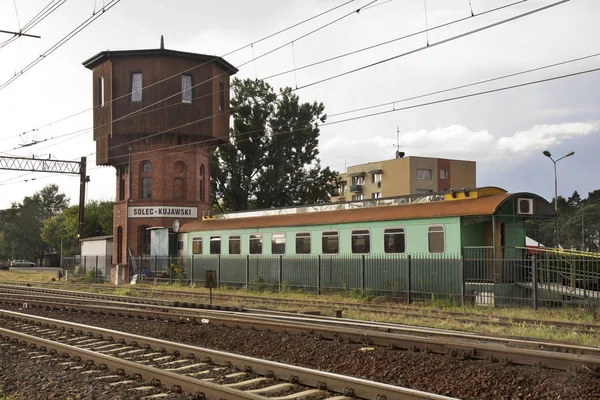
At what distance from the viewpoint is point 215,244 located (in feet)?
96.3

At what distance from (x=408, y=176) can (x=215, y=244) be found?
5411 cm

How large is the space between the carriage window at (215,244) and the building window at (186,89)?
14045mm

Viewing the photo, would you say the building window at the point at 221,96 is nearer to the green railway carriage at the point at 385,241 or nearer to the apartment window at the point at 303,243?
the green railway carriage at the point at 385,241

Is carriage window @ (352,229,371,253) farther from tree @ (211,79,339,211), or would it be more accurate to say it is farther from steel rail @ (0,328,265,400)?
tree @ (211,79,339,211)

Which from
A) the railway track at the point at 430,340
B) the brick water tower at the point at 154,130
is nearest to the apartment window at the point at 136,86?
the brick water tower at the point at 154,130

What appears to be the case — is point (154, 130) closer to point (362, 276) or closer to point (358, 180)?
point (362, 276)

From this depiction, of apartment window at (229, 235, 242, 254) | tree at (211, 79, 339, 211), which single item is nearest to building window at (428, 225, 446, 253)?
apartment window at (229, 235, 242, 254)

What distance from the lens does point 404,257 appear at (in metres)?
20.6

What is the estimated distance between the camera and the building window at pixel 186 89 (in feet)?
133

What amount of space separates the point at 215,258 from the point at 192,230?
2922mm

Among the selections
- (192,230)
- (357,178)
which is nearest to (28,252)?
(357,178)

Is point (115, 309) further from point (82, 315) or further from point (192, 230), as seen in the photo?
point (192, 230)

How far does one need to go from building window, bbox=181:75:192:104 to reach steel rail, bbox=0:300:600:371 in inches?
1134

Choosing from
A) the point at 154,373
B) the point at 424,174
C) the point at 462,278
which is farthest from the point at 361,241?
the point at 424,174
